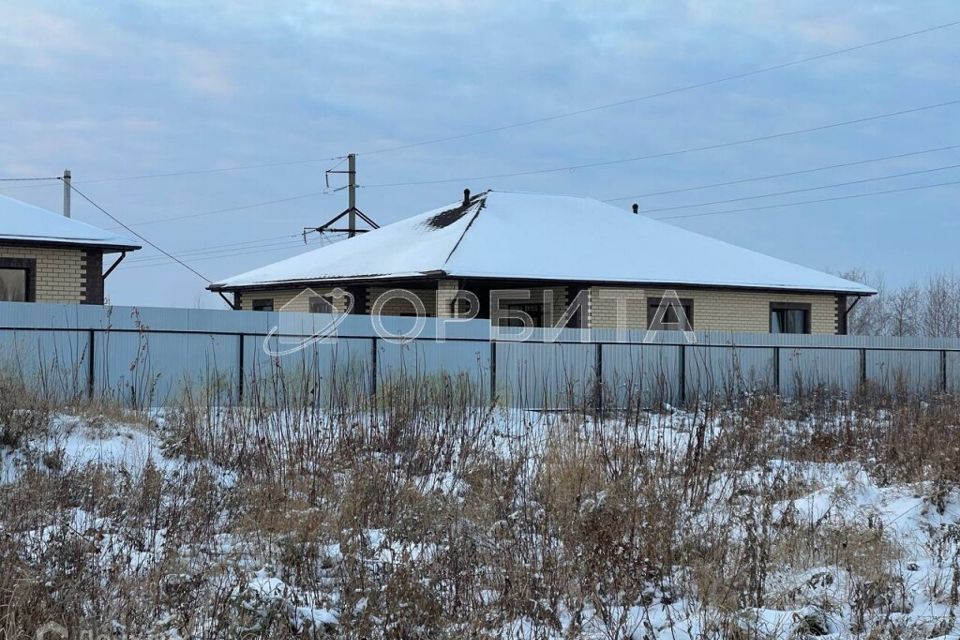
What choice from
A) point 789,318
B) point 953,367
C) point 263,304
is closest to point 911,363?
point 953,367

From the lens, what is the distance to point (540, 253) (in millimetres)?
22500

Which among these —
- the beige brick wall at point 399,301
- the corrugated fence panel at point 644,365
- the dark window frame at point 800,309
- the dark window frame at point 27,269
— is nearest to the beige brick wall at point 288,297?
the beige brick wall at point 399,301

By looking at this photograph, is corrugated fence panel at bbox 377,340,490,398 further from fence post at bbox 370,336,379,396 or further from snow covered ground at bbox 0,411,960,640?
snow covered ground at bbox 0,411,960,640

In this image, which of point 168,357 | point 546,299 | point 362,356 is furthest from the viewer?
point 546,299

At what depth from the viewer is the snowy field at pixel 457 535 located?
4.75 meters

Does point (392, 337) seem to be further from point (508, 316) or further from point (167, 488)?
point (167, 488)

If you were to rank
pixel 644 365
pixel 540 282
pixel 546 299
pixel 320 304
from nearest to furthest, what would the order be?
pixel 644 365
pixel 540 282
pixel 546 299
pixel 320 304

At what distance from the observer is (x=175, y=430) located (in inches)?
355

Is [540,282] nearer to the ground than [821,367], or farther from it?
farther from it

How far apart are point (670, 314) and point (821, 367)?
419cm

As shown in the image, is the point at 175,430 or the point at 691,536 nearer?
the point at 691,536

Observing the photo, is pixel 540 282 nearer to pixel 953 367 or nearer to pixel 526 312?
pixel 526 312

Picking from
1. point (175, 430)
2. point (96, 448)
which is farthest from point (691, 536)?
point (96, 448)

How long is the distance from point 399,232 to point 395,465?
744 inches
